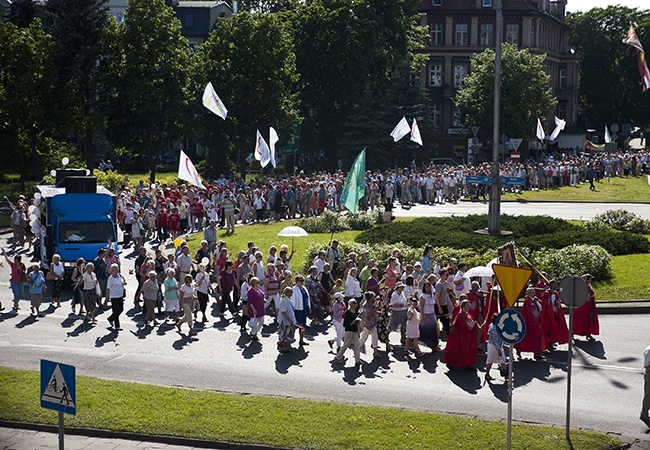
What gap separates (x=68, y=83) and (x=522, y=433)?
43498mm

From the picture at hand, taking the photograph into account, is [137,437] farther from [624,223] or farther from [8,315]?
[624,223]

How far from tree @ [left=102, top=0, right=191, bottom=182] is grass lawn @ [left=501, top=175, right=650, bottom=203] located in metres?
19.1

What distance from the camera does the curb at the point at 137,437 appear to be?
49.5 feet

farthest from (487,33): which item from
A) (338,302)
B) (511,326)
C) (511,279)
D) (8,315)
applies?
(511,326)

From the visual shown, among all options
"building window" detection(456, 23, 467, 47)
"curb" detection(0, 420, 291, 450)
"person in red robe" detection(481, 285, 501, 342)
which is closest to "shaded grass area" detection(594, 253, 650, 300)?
"person in red robe" detection(481, 285, 501, 342)

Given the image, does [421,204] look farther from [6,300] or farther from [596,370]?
[596,370]

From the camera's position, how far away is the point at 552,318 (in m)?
20.8

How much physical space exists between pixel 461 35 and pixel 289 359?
2853 inches

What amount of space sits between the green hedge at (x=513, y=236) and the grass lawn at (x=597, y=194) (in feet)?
54.9

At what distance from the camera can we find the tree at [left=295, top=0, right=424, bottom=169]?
2542 inches

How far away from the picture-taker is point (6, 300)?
86.8 ft

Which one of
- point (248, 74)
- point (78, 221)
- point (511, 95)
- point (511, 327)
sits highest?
point (248, 74)

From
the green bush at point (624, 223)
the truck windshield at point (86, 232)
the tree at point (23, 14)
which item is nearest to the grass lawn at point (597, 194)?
the green bush at point (624, 223)

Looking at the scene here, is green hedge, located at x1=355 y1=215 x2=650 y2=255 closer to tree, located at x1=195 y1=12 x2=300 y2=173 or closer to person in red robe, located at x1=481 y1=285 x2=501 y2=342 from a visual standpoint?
person in red robe, located at x1=481 y1=285 x2=501 y2=342
